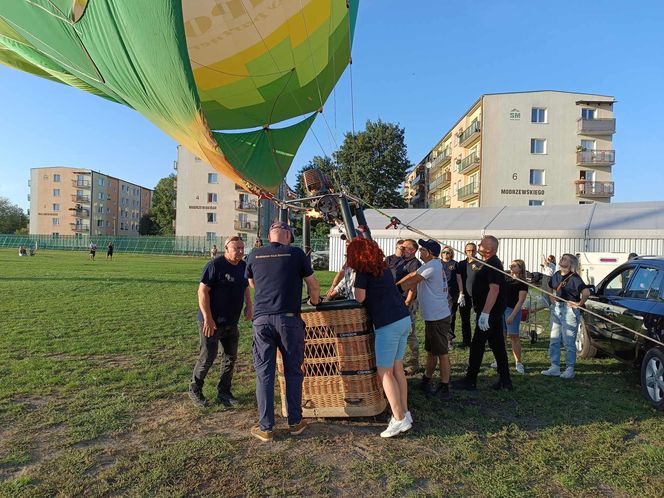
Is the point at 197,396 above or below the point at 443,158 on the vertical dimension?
below

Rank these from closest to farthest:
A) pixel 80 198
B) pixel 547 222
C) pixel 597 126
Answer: pixel 547 222
pixel 597 126
pixel 80 198

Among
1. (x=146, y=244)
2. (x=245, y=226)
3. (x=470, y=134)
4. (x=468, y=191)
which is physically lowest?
(x=146, y=244)

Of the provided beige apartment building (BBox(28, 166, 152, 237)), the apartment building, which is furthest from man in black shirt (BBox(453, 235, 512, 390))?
beige apartment building (BBox(28, 166, 152, 237))

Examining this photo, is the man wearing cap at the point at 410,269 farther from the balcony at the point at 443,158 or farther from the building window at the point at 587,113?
the balcony at the point at 443,158

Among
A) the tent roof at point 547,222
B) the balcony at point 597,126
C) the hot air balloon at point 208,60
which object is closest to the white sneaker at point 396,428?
the hot air balloon at point 208,60

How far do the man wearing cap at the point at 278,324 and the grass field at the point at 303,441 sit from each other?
263 mm

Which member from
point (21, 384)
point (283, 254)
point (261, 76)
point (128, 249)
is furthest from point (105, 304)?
point (128, 249)

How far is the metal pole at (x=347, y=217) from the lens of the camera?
5.50 meters

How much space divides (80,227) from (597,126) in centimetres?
6997

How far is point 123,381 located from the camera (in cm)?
564

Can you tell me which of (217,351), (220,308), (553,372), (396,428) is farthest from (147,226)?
(396,428)

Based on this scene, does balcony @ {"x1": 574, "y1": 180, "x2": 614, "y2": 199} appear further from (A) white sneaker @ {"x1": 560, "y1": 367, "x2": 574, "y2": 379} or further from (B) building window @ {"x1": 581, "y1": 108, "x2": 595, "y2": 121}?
(A) white sneaker @ {"x1": 560, "y1": 367, "x2": 574, "y2": 379}

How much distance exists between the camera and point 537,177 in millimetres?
42469

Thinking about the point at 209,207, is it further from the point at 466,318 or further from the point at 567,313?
the point at 567,313
